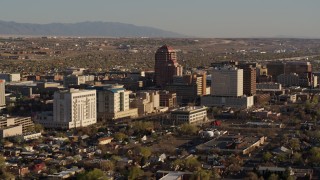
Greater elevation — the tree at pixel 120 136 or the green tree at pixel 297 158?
the green tree at pixel 297 158

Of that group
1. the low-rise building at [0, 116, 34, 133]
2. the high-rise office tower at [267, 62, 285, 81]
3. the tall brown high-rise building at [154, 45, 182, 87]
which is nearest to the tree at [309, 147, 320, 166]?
the low-rise building at [0, 116, 34, 133]

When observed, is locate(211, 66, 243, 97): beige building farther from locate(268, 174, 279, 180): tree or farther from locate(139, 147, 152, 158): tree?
locate(268, 174, 279, 180): tree

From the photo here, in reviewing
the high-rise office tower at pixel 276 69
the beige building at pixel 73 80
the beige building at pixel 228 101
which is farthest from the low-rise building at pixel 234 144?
the high-rise office tower at pixel 276 69

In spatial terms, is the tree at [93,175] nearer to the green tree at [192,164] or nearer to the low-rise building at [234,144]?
the green tree at [192,164]

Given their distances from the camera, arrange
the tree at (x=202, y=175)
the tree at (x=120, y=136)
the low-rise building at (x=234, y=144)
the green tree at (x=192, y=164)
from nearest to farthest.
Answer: the tree at (x=202, y=175), the green tree at (x=192, y=164), the low-rise building at (x=234, y=144), the tree at (x=120, y=136)

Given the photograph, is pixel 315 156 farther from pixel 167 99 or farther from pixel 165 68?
pixel 165 68

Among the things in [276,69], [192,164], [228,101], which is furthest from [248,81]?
[192,164]

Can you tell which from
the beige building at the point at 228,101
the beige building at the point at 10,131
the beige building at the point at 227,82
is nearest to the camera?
the beige building at the point at 10,131
